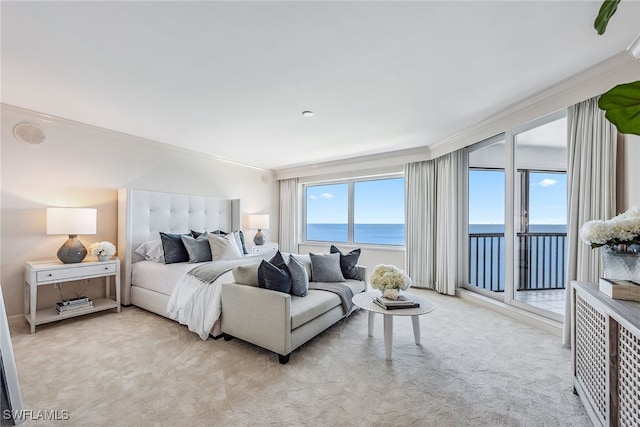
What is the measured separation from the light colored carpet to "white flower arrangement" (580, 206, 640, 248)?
3.46 ft

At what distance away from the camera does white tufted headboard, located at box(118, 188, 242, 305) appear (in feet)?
11.6

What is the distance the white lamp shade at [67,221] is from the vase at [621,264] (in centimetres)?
450

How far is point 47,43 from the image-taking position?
1.84 meters

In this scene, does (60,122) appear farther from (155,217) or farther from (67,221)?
(155,217)

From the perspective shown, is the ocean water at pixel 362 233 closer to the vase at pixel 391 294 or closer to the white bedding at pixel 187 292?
the vase at pixel 391 294

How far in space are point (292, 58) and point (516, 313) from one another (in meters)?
3.54

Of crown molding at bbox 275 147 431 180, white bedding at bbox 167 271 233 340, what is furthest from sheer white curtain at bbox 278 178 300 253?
white bedding at bbox 167 271 233 340

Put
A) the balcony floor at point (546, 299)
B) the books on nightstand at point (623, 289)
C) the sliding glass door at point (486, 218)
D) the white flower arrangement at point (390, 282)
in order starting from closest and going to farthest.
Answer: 1. the books on nightstand at point (623, 289)
2. the white flower arrangement at point (390, 282)
3. the balcony floor at point (546, 299)
4. the sliding glass door at point (486, 218)

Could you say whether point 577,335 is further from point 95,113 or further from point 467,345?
point 95,113

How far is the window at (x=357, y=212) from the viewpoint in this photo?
213 inches

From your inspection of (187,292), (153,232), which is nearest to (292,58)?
(187,292)

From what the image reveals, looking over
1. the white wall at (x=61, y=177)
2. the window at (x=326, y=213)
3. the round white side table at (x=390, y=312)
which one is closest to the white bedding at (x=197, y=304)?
the round white side table at (x=390, y=312)

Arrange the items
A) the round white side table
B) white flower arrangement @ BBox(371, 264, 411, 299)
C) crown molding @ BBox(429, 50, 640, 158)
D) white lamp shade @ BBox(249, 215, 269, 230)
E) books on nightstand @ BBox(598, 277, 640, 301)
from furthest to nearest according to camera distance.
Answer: white lamp shade @ BBox(249, 215, 269, 230), white flower arrangement @ BBox(371, 264, 411, 299), the round white side table, crown molding @ BBox(429, 50, 640, 158), books on nightstand @ BBox(598, 277, 640, 301)

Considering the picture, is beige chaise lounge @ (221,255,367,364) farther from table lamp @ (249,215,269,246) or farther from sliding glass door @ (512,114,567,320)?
table lamp @ (249,215,269,246)
